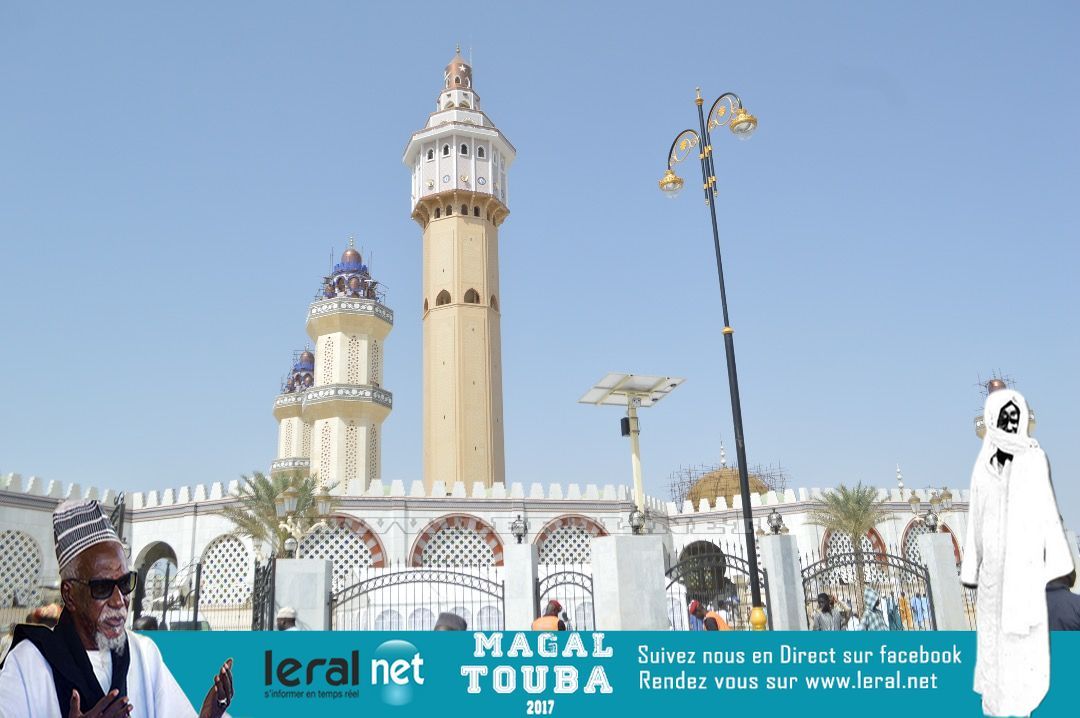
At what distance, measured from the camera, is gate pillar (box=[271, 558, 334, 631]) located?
32.7 ft

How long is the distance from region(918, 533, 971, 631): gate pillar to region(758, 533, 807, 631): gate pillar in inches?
88.1

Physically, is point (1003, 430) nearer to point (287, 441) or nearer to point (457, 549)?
A: point (457, 549)

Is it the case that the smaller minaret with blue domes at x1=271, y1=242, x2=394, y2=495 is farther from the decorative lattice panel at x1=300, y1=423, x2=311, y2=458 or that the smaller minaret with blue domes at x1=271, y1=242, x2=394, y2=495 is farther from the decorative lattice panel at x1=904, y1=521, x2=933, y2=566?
the decorative lattice panel at x1=904, y1=521, x2=933, y2=566

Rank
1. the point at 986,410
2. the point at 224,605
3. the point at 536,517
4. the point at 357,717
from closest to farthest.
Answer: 1. the point at 986,410
2. the point at 357,717
3. the point at 224,605
4. the point at 536,517

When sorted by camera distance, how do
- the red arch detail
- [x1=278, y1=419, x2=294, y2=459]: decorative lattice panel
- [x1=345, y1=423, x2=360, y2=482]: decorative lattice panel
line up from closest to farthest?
the red arch detail < [x1=345, y1=423, x2=360, y2=482]: decorative lattice panel < [x1=278, y1=419, x2=294, y2=459]: decorative lattice panel

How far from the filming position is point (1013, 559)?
4.32 metres

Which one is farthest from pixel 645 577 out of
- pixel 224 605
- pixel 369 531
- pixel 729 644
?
pixel 224 605

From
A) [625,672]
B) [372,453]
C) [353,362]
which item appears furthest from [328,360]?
[625,672]

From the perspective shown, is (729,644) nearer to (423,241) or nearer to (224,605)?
(224,605)

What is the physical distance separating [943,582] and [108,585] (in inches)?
464

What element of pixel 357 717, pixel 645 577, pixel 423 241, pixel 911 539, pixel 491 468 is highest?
pixel 423 241

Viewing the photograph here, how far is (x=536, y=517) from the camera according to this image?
29.6 m

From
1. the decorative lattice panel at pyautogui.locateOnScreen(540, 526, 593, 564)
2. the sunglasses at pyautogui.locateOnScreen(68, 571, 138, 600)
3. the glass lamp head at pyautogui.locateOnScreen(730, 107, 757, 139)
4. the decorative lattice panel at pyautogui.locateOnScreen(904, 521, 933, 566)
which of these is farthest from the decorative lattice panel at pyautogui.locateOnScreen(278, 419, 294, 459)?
the sunglasses at pyautogui.locateOnScreen(68, 571, 138, 600)

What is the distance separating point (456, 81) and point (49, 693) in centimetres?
3995
